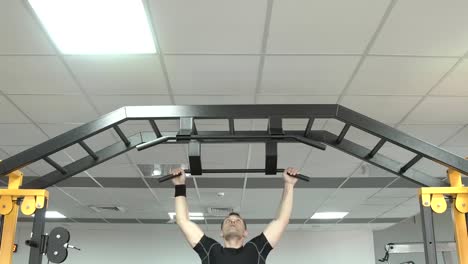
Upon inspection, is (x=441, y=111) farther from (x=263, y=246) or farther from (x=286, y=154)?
(x=263, y=246)

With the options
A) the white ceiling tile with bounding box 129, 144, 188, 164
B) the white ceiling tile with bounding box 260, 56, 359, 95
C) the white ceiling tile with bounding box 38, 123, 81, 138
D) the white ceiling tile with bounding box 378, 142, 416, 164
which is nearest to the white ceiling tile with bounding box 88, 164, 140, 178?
the white ceiling tile with bounding box 129, 144, 188, 164

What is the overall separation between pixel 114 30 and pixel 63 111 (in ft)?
5.19

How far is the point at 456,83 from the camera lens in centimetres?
351

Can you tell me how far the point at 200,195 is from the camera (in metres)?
7.29

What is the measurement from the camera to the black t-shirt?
7.64 ft

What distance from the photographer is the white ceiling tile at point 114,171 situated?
580cm

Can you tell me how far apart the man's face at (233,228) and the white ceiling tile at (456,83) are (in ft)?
6.75

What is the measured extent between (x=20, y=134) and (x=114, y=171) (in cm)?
162

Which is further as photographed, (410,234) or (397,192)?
(410,234)

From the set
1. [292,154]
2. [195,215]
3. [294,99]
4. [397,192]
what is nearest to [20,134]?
[294,99]

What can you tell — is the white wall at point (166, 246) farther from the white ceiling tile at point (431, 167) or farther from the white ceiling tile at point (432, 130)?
the white ceiling tile at point (432, 130)

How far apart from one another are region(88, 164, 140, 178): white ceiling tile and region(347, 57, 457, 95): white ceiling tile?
11.0 feet

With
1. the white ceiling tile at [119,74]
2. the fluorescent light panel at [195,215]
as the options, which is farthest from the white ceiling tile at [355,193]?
the white ceiling tile at [119,74]

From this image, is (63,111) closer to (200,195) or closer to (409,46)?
(409,46)
